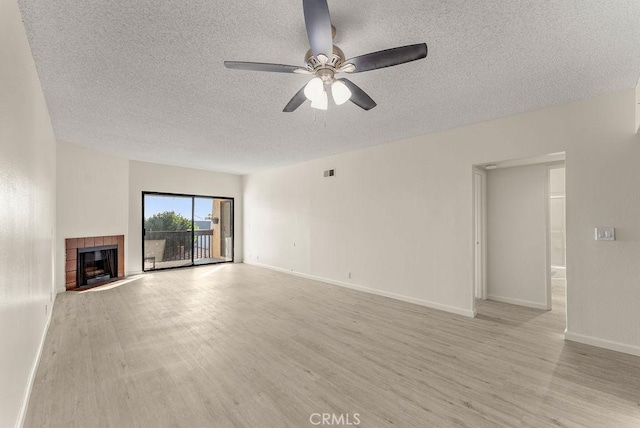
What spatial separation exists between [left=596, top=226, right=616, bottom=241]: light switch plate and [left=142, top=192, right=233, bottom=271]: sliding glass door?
7.79 m

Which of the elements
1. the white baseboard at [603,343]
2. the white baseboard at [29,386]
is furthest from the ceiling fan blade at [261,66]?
the white baseboard at [603,343]

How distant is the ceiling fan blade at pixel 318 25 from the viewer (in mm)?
1471

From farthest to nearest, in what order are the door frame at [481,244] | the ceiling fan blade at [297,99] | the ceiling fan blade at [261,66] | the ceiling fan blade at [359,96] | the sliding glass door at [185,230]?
the sliding glass door at [185,230]
the door frame at [481,244]
the ceiling fan blade at [297,99]
the ceiling fan blade at [359,96]
the ceiling fan blade at [261,66]

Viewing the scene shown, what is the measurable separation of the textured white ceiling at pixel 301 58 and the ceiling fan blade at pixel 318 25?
0.80 feet

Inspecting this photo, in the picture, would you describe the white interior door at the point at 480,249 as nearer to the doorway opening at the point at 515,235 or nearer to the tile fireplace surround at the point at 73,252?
the doorway opening at the point at 515,235

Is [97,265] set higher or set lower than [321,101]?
lower

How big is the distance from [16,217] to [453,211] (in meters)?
4.48

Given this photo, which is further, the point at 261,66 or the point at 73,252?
the point at 73,252

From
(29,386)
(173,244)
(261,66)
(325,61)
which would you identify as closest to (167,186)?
(173,244)

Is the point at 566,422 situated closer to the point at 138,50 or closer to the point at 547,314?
the point at 547,314

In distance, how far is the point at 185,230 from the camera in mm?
7426

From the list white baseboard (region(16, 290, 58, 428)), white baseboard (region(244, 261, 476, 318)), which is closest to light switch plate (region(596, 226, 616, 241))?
white baseboard (region(244, 261, 476, 318))

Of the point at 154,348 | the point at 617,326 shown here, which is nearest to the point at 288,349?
the point at 154,348

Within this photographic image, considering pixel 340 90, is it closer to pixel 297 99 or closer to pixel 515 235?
pixel 297 99
